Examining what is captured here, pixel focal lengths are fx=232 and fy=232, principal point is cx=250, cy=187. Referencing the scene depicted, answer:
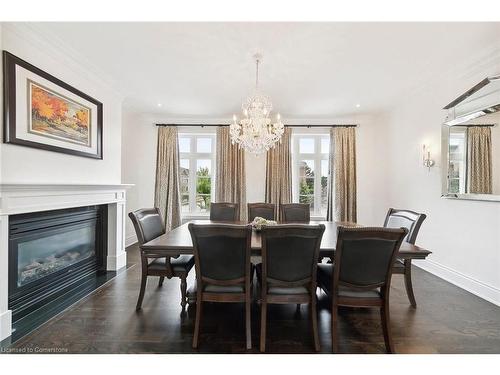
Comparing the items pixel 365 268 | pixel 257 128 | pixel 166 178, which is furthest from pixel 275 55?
pixel 166 178

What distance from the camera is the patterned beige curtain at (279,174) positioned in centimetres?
480

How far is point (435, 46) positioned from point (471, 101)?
33.8 inches

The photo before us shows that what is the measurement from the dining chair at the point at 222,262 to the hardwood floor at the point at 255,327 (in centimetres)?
31

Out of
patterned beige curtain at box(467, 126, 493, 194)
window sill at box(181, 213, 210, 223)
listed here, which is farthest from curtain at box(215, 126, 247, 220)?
patterned beige curtain at box(467, 126, 493, 194)

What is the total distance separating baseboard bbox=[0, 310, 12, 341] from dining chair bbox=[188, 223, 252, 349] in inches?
60.9

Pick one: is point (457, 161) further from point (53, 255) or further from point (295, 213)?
point (53, 255)

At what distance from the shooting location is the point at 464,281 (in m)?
2.83

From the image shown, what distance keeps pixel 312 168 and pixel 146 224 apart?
3.74 metres

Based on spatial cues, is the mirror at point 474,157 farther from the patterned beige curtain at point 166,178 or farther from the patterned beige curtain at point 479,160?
the patterned beige curtain at point 166,178

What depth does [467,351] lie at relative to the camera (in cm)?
175

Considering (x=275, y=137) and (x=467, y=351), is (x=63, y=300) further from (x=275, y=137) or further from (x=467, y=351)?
(x=467, y=351)

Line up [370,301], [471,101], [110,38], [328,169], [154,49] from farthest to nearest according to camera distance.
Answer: [328,169]
[471,101]
[154,49]
[110,38]
[370,301]

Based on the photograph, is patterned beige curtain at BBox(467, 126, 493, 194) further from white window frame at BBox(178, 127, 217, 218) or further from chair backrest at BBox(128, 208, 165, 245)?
white window frame at BBox(178, 127, 217, 218)
